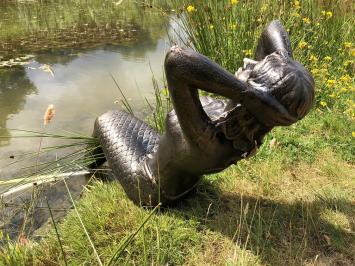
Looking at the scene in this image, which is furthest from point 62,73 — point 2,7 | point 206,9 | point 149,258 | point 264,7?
point 2,7

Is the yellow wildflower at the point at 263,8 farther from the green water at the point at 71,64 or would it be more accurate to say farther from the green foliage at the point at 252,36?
the green water at the point at 71,64

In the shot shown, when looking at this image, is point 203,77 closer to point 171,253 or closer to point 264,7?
point 171,253

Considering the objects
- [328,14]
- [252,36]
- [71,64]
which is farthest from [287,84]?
[71,64]

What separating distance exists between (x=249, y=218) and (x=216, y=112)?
744 mm

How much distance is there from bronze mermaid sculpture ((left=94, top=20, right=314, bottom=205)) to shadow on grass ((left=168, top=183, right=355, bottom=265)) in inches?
8.6

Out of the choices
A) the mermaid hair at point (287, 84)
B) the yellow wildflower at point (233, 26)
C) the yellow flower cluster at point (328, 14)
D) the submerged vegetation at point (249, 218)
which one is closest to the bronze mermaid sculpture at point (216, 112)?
the mermaid hair at point (287, 84)

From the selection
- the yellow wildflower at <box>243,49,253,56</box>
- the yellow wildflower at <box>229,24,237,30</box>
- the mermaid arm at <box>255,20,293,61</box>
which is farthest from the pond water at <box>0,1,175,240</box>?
the mermaid arm at <box>255,20,293,61</box>

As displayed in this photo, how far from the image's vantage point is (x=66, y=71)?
6035mm

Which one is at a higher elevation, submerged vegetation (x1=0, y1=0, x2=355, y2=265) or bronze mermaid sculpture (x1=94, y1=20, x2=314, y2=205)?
bronze mermaid sculpture (x1=94, y1=20, x2=314, y2=205)

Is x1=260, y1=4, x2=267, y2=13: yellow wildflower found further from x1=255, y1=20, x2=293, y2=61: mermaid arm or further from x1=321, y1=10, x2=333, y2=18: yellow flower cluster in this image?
x1=255, y1=20, x2=293, y2=61: mermaid arm

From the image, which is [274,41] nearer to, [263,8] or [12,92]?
[263,8]

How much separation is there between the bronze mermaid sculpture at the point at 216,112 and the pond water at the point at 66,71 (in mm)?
753

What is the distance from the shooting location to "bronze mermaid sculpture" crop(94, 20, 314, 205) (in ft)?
6.05

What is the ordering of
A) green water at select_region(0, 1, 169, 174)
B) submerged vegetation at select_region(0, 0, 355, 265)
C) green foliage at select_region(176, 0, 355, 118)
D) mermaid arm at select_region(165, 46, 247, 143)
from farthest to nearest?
green water at select_region(0, 1, 169, 174)
green foliage at select_region(176, 0, 355, 118)
submerged vegetation at select_region(0, 0, 355, 265)
mermaid arm at select_region(165, 46, 247, 143)
